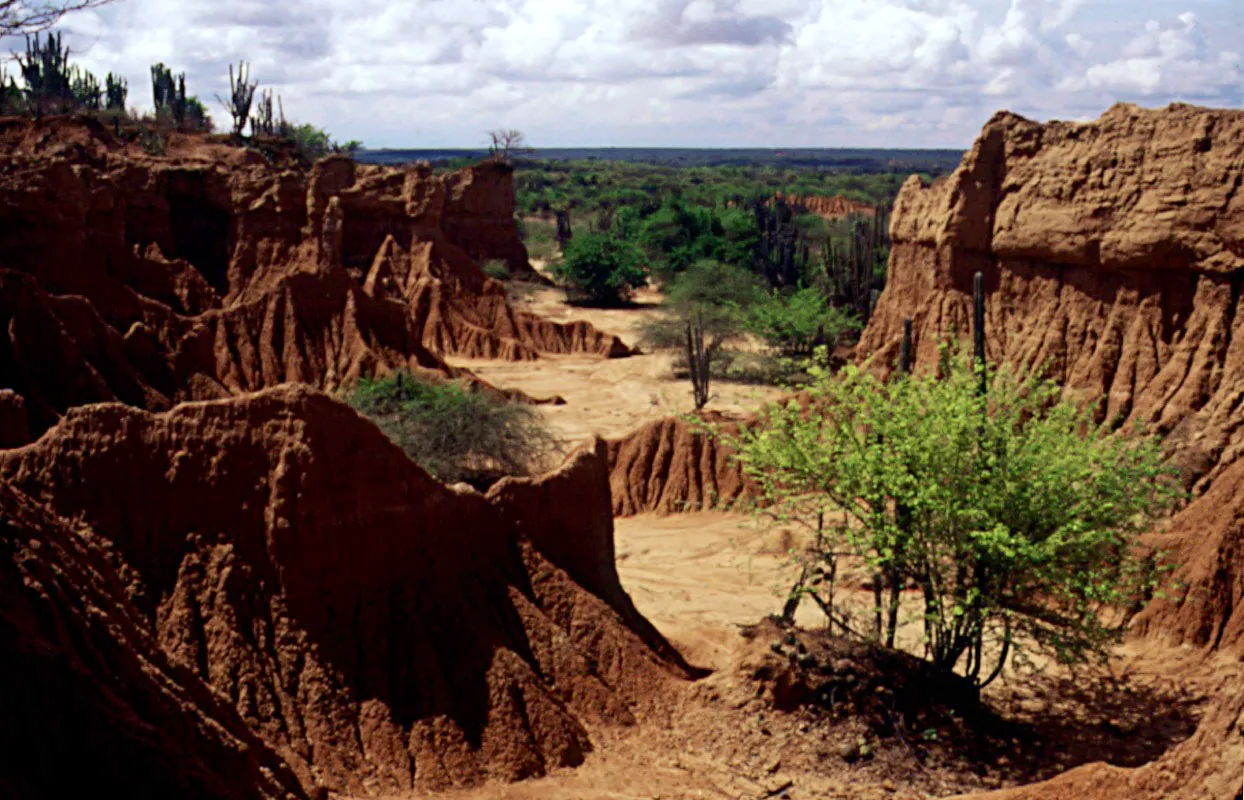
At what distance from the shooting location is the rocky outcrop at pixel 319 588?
10398 millimetres

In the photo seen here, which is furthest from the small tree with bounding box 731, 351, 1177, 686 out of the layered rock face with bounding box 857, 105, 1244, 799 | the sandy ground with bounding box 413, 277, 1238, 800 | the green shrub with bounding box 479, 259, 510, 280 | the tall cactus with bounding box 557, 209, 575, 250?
the tall cactus with bounding box 557, 209, 575, 250

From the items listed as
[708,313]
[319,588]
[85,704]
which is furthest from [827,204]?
[85,704]

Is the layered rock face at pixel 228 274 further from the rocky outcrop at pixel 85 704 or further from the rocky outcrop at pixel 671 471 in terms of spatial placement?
the rocky outcrop at pixel 85 704

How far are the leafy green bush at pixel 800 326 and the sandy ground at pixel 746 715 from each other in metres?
17.0

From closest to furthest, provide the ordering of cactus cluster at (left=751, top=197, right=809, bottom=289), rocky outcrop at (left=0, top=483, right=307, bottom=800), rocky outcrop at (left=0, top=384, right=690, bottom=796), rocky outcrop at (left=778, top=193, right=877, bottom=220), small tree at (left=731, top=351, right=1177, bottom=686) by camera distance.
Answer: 1. rocky outcrop at (left=0, top=483, right=307, bottom=800)
2. rocky outcrop at (left=0, top=384, right=690, bottom=796)
3. small tree at (left=731, top=351, right=1177, bottom=686)
4. cactus cluster at (left=751, top=197, right=809, bottom=289)
5. rocky outcrop at (left=778, top=193, right=877, bottom=220)

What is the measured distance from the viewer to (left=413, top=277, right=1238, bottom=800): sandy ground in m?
11.5

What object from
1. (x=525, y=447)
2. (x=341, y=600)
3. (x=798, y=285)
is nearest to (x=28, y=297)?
(x=525, y=447)

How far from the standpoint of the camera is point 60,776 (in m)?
6.08

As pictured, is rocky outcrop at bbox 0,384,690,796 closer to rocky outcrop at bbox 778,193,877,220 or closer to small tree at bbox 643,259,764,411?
small tree at bbox 643,259,764,411

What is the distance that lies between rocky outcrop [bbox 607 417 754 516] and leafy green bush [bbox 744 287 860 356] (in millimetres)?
14541

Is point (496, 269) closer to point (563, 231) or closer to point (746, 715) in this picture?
point (563, 231)

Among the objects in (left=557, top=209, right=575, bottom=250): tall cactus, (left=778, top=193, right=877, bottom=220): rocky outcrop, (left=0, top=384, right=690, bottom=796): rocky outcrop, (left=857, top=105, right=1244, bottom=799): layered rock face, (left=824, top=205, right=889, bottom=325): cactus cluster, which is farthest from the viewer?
(left=778, top=193, right=877, bottom=220): rocky outcrop

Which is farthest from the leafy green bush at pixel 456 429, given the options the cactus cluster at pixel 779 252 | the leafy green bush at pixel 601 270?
the leafy green bush at pixel 601 270

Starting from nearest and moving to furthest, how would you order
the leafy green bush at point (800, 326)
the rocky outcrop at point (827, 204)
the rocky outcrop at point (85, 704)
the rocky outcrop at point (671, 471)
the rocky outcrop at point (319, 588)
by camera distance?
1. the rocky outcrop at point (85, 704)
2. the rocky outcrop at point (319, 588)
3. the rocky outcrop at point (671, 471)
4. the leafy green bush at point (800, 326)
5. the rocky outcrop at point (827, 204)
